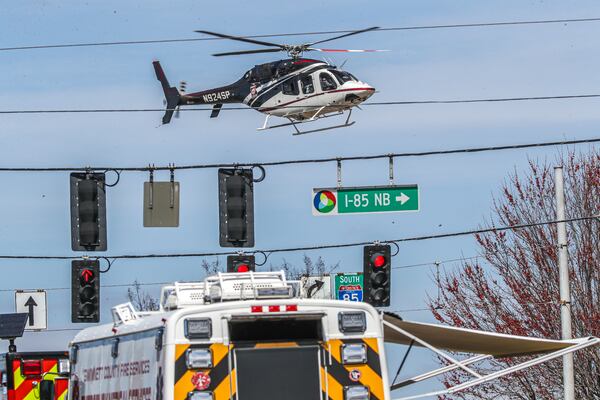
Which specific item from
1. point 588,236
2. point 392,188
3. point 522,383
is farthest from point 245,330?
point 588,236

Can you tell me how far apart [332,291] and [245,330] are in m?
25.6

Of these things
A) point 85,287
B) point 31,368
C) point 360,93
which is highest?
point 360,93

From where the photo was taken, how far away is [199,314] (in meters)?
15.2

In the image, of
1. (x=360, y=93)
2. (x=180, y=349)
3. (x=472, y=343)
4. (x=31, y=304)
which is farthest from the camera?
(x=360, y=93)

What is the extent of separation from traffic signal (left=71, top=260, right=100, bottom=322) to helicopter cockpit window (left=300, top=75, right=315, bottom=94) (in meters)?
7.08

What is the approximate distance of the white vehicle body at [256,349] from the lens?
49.3 feet

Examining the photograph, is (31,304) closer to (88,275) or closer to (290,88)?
(88,275)

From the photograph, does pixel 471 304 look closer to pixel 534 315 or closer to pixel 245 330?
pixel 534 315

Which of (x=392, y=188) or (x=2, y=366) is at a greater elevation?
(x=392, y=188)

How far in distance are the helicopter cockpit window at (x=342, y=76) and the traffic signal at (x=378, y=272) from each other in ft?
15.3

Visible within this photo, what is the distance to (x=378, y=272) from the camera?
31.4m

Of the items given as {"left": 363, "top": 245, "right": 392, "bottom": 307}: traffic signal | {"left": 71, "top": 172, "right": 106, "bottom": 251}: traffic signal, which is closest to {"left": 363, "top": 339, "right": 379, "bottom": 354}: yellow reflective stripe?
{"left": 71, "top": 172, "right": 106, "bottom": 251}: traffic signal

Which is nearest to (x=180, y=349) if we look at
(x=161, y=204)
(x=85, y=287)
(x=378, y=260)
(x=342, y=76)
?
(x=161, y=204)

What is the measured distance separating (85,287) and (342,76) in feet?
26.0
